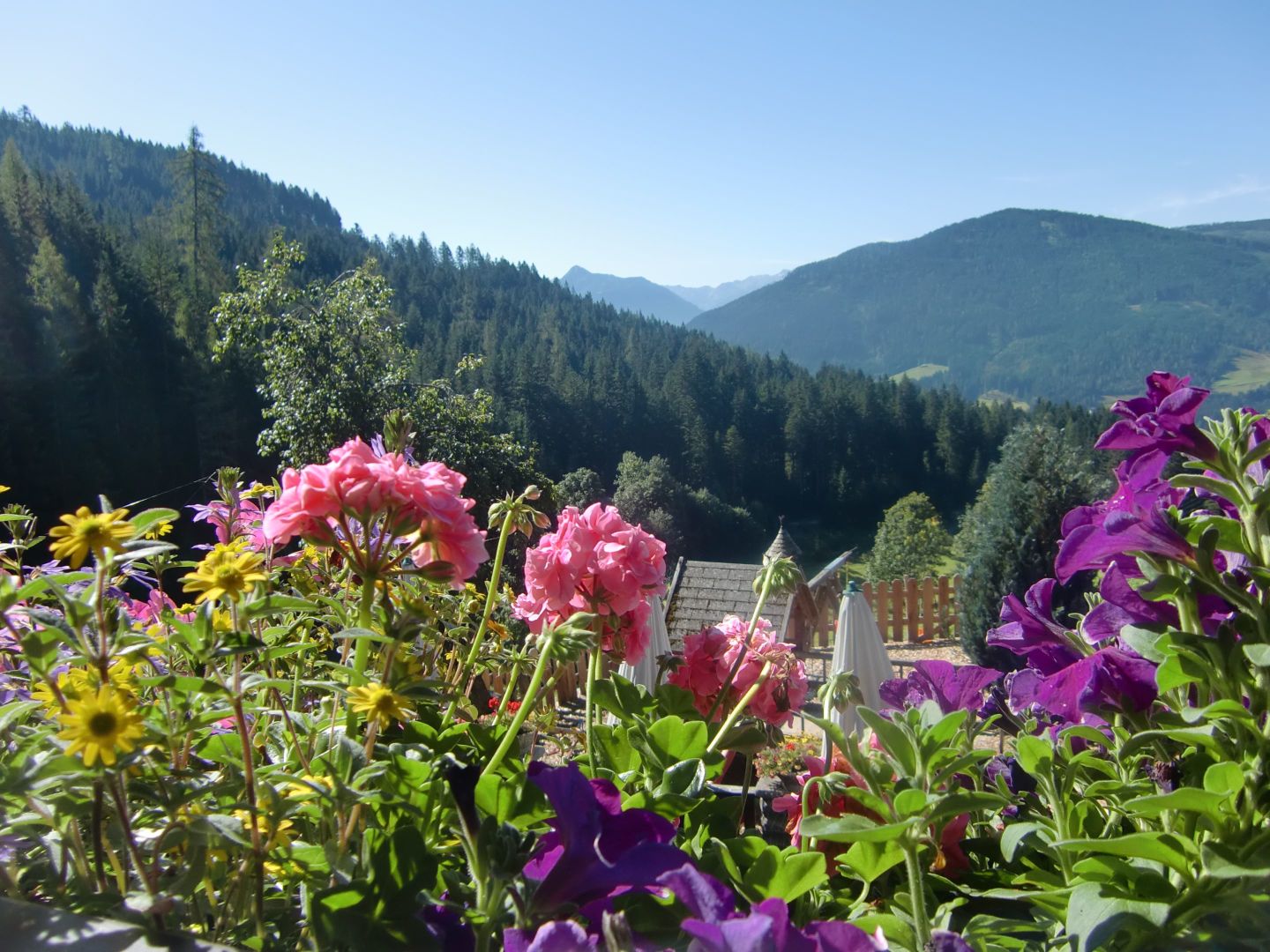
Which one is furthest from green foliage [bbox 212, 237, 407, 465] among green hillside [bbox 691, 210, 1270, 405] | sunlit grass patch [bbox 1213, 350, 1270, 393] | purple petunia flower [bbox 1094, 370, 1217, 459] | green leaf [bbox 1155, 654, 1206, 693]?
green hillside [bbox 691, 210, 1270, 405]

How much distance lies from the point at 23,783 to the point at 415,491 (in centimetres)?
28

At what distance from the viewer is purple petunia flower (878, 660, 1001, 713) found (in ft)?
2.42

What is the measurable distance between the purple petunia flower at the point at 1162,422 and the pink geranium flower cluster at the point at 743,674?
489 millimetres

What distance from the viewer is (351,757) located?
1.65 feet

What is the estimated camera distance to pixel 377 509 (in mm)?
610

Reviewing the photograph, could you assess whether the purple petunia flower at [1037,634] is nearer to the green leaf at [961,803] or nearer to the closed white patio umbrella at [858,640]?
the green leaf at [961,803]

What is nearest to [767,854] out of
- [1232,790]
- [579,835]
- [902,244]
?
[579,835]

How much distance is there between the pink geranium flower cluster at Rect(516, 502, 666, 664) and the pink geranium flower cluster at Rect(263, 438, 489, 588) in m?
0.25

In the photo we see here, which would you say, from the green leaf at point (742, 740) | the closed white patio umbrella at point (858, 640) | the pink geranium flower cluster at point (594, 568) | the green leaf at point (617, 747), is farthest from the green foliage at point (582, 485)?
the green leaf at point (617, 747)

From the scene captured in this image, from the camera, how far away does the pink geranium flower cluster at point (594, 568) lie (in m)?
0.91

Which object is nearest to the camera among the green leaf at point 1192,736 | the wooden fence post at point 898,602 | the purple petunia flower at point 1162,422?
the green leaf at point 1192,736

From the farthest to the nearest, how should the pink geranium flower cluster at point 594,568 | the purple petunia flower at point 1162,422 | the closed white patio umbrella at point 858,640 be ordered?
the closed white patio umbrella at point 858,640
the pink geranium flower cluster at point 594,568
the purple petunia flower at point 1162,422

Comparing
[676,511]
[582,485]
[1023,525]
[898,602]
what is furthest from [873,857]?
[676,511]

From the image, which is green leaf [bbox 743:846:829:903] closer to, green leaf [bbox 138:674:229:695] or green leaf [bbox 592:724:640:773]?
green leaf [bbox 592:724:640:773]
